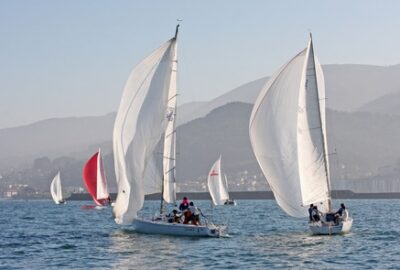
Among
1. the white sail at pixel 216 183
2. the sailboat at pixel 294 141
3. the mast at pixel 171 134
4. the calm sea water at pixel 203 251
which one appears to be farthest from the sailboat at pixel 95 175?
the sailboat at pixel 294 141

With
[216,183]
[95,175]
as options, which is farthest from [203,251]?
[216,183]

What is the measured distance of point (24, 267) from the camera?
127 feet

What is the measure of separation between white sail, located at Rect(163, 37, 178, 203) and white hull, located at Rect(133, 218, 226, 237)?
5.12ft

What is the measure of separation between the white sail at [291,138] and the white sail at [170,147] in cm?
467

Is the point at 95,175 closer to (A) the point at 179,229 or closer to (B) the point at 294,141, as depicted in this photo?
(A) the point at 179,229

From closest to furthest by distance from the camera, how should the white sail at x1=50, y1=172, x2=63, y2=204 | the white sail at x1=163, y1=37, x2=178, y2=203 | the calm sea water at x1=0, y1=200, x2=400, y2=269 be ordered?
the calm sea water at x1=0, y1=200, x2=400, y2=269 → the white sail at x1=163, y1=37, x2=178, y2=203 → the white sail at x1=50, y1=172, x2=63, y2=204

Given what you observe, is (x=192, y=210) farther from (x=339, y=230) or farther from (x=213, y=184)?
(x=213, y=184)

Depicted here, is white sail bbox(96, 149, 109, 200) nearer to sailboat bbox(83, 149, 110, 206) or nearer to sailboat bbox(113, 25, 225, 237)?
sailboat bbox(83, 149, 110, 206)

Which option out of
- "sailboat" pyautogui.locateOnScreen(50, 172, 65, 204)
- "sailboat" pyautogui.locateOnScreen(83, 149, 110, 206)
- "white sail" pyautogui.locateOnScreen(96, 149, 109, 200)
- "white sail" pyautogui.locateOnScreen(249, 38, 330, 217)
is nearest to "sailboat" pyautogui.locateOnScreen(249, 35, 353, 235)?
"white sail" pyautogui.locateOnScreen(249, 38, 330, 217)

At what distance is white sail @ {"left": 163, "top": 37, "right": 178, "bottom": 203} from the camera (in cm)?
5047

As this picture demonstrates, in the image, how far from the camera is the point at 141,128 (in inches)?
1973

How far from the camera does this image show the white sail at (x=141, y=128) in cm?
4994

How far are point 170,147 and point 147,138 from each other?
1602 millimetres

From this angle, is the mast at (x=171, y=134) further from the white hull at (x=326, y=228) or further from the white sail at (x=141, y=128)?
the white hull at (x=326, y=228)
